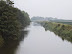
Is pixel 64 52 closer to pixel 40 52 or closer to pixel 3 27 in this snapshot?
pixel 40 52

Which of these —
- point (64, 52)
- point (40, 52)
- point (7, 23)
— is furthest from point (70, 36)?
point (7, 23)

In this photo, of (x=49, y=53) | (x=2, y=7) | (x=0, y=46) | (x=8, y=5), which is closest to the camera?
(x=49, y=53)

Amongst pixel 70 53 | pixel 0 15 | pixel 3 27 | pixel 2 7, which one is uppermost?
pixel 2 7

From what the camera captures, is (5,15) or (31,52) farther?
(5,15)

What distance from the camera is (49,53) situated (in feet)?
55.2

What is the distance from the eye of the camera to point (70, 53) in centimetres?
1714

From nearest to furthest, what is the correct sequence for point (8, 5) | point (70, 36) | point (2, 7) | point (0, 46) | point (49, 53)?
1. point (49, 53)
2. point (0, 46)
3. point (2, 7)
4. point (8, 5)
5. point (70, 36)

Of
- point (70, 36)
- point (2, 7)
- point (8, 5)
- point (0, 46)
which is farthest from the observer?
point (70, 36)

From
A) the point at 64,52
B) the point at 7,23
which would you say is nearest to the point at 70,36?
the point at 64,52

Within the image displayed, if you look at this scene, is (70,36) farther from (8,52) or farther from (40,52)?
(8,52)

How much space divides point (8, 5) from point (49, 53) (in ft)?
36.3

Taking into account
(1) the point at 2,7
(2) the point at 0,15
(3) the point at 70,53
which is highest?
(1) the point at 2,7

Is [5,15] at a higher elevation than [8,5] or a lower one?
lower

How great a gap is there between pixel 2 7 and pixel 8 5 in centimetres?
197
